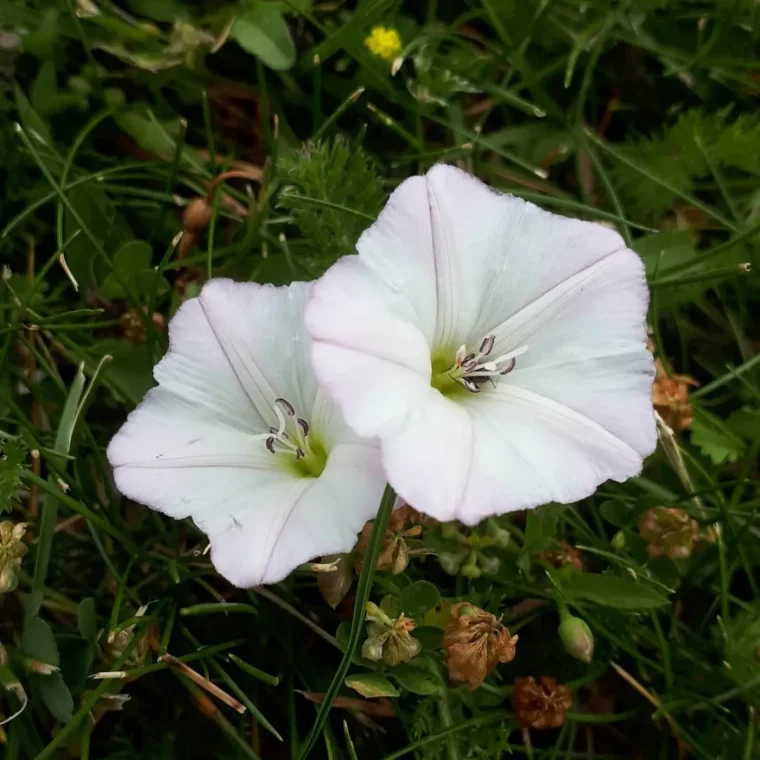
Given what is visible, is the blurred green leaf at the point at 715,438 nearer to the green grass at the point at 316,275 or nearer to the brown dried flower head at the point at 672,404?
the green grass at the point at 316,275

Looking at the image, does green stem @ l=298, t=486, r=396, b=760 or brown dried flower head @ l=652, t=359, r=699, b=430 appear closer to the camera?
green stem @ l=298, t=486, r=396, b=760

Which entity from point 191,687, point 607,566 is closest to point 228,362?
point 191,687

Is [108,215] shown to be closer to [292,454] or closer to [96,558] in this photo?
[96,558]

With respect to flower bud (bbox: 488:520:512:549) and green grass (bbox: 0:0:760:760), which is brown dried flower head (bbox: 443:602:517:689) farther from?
flower bud (bbox: 488:520:512:549)

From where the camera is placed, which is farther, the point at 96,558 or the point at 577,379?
the point at 96,558

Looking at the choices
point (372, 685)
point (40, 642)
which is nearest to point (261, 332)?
point (372, 685)

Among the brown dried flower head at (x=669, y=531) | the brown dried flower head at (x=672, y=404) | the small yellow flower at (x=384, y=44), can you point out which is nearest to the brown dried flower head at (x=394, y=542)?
the brown dried flower head at (x=669, y=531)

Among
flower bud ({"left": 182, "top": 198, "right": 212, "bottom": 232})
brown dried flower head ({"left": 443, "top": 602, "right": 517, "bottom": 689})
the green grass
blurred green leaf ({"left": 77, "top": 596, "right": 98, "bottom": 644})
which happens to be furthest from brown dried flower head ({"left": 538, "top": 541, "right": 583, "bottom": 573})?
flower bud ({"left": 182, "top": 198, "right": 212, "bottom": 232})
